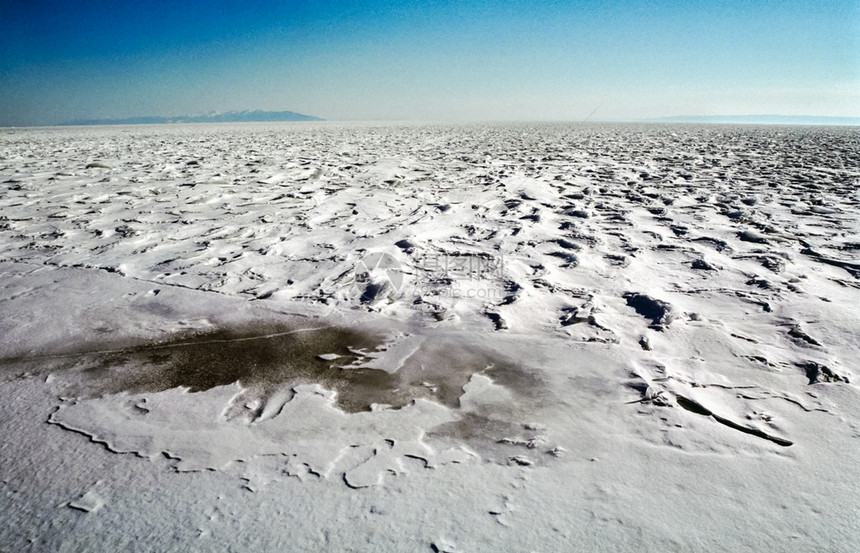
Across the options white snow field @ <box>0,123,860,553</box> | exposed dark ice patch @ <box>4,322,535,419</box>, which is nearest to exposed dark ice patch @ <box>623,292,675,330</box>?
white snow field @ <box>0,123,860,553</box>

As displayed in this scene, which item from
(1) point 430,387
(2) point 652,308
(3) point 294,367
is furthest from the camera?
(2) point 652,308

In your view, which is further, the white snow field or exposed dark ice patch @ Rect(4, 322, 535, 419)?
exposed dark ice patch @ Rect(4, 322, 535, 419)

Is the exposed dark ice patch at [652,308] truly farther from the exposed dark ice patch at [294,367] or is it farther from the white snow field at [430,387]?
the exposed dark ice patch at [294,367]

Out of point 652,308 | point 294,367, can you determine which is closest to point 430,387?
point 294,367

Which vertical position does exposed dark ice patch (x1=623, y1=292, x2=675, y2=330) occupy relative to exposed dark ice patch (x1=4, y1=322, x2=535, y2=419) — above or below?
above

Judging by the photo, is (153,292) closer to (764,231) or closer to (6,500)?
(6,500)

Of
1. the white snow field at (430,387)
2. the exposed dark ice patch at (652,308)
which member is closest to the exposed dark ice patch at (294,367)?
the white snow field at (430,387)

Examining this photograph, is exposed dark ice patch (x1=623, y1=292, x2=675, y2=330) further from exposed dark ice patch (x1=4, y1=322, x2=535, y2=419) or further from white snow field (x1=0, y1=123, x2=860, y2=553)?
exposed dark ice patch (x1=4, y1=322, x2=535, y2=419)

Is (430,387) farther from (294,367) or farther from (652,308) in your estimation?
(652,308)

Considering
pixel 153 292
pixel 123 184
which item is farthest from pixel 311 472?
pixel 123 184
